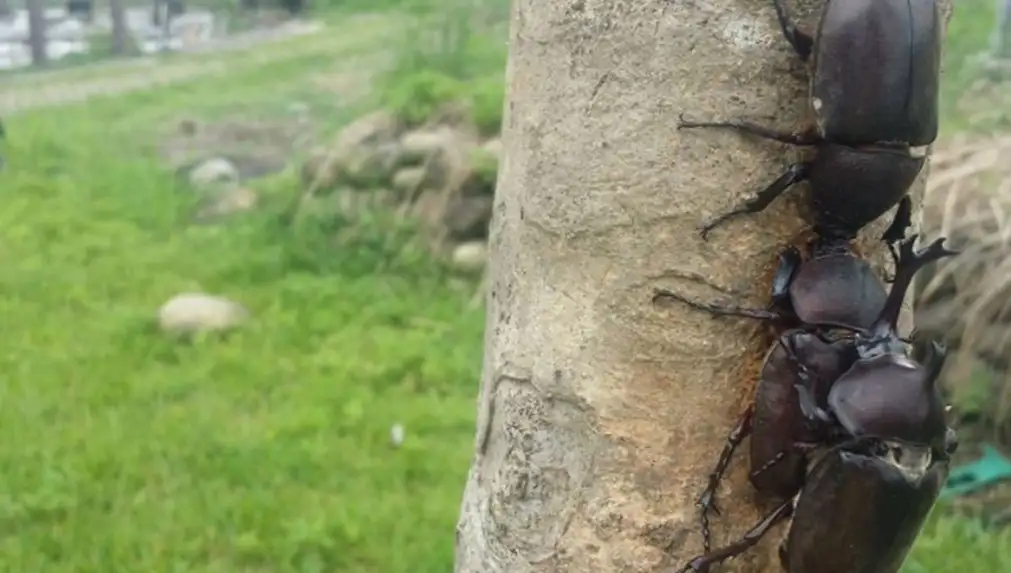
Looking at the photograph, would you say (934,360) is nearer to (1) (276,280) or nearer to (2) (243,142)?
(1) (276,280)

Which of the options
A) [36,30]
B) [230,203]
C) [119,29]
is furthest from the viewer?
[119,29]

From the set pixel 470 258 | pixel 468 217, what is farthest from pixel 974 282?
pixel 468 217

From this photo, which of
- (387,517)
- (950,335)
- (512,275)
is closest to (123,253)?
(387,517)

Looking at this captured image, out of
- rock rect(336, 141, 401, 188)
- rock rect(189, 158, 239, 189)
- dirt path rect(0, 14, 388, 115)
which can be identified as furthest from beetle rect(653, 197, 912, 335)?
dirt path rect(0, 14, 388, 115)

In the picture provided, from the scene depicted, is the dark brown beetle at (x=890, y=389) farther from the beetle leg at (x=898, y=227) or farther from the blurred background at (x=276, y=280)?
the blurred background at (x=276, y=280)

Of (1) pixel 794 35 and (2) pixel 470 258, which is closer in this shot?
(1) pixel 794 35

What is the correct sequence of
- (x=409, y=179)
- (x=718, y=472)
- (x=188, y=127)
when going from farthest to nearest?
(x=188, y=127) → (x=409, y=179) → (x=718, y=472)

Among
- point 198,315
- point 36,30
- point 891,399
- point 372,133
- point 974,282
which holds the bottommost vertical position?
point 198,315

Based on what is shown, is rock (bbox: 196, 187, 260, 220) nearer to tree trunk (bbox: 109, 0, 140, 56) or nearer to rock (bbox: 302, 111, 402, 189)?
rock (bbox: 302, 111, 402, 189)
